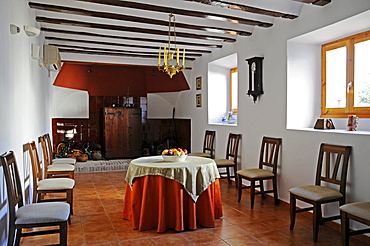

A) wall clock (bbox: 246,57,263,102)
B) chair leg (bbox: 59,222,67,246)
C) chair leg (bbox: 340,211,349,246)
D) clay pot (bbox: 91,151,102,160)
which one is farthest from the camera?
clay pot (bbox: 91,151,102,160)

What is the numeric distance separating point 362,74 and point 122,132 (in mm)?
6153

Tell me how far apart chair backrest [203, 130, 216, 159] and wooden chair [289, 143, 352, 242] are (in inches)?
114

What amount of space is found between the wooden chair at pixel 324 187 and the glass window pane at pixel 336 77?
856mm

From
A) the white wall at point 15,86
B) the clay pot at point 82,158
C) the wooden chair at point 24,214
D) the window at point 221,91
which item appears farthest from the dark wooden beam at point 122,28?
the clay pot at point 82,158

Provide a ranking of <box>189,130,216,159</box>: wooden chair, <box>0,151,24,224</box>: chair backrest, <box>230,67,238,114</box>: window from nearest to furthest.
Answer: <box>0,151,24,224</box>: chair backrest < <box>189,130,216,159</box>: wooden chair < <box>230,67,238,114</box>: window

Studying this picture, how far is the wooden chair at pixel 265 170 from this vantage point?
4266 millimetres

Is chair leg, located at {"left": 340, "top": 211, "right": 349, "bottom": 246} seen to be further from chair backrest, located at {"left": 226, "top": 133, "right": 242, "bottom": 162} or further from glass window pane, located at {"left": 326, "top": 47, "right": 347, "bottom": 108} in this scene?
chair backrest, located at {"left": 226, "top": 133, "right": 242, "bottom": 162}

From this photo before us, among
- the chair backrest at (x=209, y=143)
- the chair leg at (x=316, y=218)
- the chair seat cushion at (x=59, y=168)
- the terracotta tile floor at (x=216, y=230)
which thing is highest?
the chair backrest at (x=209, y=143)

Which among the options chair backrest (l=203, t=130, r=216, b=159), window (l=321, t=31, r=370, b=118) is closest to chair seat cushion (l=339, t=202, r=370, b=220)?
window (l=321, t=31, r=370, b=118)

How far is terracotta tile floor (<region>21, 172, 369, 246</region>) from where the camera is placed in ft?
10.5

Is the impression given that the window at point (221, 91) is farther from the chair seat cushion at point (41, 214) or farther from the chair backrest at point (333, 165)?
the chair seat cushion at point (41, 214)

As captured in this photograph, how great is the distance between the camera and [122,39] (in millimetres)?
5711

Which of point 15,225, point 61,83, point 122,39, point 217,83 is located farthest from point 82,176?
point 15,225

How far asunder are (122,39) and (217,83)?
232 centimetres
